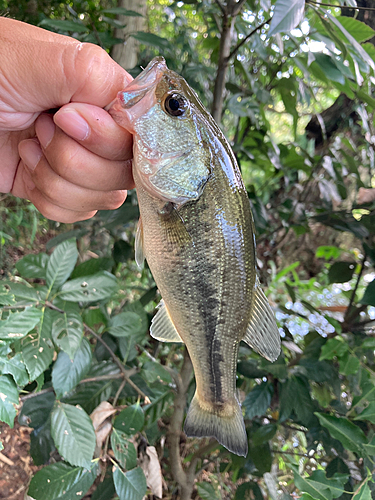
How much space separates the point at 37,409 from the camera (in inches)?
37.9

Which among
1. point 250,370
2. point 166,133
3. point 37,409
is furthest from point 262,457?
point 166,133

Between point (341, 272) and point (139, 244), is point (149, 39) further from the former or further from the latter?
point (341, 272)

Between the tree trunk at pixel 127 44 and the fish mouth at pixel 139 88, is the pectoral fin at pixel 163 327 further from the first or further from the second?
the tree trunk at pixel 127 44

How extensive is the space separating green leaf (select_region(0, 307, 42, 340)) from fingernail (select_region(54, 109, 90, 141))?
16.6 inches

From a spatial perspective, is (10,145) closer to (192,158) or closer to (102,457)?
(192,158)

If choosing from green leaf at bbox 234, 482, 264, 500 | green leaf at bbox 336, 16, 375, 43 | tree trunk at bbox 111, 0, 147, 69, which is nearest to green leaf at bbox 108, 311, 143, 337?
green leaf at bbox 234, 482, 264, 500

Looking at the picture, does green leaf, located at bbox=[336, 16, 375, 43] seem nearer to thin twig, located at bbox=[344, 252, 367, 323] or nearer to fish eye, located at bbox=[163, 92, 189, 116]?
fish eye, located at bbox=[163, 92, 189, 116]

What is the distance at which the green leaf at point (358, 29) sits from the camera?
99 centimetres

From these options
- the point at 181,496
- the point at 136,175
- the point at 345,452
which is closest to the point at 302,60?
the point at 136,175

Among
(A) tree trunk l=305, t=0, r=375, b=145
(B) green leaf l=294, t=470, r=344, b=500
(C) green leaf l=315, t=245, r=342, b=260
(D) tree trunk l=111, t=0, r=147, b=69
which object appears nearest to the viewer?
(B) green leaf l=294, t=470, r=344, b=500

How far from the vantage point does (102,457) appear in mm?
973

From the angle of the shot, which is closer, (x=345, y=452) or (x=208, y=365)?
(x=208, y=365)

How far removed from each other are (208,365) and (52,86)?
0.75m

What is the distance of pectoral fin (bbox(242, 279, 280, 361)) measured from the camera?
2.63 feet
